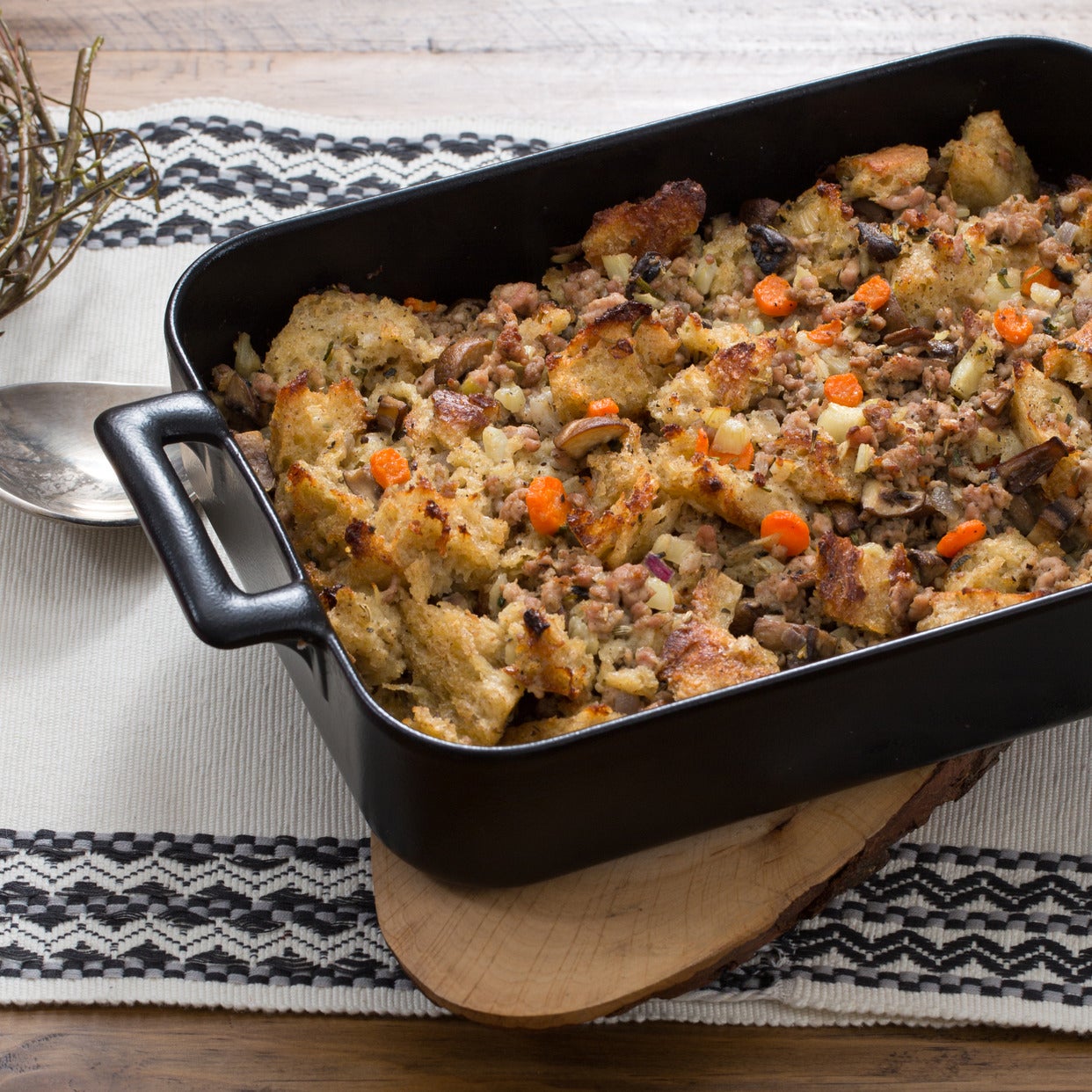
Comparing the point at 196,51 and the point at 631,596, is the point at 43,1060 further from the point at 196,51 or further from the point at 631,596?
the point at 196,51

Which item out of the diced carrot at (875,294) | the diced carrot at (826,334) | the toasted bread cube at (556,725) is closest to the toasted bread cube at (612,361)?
the diced carrot at (826,334)

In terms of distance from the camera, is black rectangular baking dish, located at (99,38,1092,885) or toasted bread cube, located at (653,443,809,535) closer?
black rectangular baking dish, located at (99,38,1092,885)

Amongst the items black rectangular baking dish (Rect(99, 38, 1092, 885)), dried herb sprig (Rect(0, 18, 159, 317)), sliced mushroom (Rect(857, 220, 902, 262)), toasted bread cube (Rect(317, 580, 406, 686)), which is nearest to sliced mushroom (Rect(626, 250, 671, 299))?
black rectangular baking dish (Rect(99, 38, 1092, 885))

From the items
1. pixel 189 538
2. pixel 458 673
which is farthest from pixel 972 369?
pixel 189 538

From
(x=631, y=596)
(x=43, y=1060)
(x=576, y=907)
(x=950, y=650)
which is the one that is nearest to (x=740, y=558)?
(x=631, y=596)

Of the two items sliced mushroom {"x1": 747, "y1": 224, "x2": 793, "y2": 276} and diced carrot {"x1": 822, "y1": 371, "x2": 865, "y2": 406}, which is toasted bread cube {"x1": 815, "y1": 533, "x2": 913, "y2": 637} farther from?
sliced mushroom {"x1": 747, "y1": 224, "x2": 793, "y2": 276}

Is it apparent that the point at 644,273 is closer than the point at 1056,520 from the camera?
No

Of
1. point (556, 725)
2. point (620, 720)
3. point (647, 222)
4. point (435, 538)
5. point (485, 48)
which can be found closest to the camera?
point (620, 720)

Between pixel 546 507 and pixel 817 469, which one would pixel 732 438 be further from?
pixel 546 507
